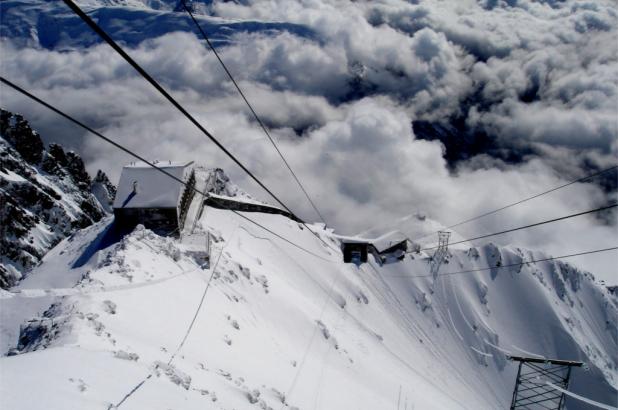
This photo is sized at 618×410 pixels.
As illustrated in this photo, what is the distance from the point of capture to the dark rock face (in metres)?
115

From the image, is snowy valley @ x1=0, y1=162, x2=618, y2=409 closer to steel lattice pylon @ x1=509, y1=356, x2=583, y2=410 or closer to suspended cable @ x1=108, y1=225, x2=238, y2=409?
suspended cable @ x1=108, y1=225, x2=238, y2=409

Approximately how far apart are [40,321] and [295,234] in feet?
138

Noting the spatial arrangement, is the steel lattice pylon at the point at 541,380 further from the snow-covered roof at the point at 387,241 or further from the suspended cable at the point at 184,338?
the snow-covered roof at the point at 387,241

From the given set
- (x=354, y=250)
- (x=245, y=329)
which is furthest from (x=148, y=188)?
(x=354, y=250)

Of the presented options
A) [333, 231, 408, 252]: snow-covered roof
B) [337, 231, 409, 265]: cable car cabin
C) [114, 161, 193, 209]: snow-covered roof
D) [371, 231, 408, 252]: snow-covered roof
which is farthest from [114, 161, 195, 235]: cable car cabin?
[371, 231, 408, 252]: snow-covered roof

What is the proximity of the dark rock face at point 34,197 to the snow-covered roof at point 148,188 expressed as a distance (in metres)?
81.5

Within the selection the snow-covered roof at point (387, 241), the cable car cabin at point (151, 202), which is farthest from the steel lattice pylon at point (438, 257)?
the cable car cabin at point (151, 202)

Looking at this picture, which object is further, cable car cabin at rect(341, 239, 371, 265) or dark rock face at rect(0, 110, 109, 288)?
dark rock face at rect(0, 110, 109, 288)

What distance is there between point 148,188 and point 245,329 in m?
20.6

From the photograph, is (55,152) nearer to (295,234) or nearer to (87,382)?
(295,234)

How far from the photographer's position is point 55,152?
160000 millimetres

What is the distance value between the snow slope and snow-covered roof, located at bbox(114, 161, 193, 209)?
157 inches

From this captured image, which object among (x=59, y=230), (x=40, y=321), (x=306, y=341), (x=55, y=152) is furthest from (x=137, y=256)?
(x=55, y=152)

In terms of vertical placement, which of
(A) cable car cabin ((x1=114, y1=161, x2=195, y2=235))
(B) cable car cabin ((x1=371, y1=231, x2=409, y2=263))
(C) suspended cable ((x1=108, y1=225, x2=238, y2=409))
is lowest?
(C) suspended cable ((x1=108, y1=225, x2=238, y2=409))
